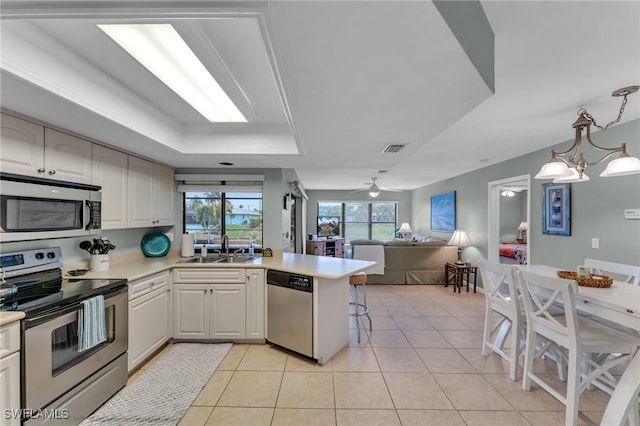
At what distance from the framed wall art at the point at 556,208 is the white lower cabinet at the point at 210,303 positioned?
12.4 ft

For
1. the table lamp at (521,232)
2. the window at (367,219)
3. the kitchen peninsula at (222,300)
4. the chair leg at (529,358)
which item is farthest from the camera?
the window at (367,219)

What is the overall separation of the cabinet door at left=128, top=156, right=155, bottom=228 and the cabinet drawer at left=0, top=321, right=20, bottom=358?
1.40m

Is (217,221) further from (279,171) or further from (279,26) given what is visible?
(279,26)

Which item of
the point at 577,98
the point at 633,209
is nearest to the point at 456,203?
the point at 633,209

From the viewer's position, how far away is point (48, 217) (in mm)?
1840

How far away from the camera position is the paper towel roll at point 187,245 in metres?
3.30

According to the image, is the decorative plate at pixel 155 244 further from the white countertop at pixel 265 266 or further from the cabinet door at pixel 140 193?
the cabinet door at pixel 140 193

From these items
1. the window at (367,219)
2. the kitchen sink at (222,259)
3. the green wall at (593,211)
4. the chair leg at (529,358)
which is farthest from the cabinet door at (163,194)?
the window at (367,219)

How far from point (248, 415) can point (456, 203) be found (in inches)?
224

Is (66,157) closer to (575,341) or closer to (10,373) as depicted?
(10,373)

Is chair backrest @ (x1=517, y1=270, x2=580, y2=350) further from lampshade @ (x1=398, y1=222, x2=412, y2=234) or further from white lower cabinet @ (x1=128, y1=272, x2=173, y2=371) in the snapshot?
lampshade @ (x1=398, y1=222, x2=412, y2=234)

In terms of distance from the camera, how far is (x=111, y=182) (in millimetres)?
2443

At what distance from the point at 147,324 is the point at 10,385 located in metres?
1.05

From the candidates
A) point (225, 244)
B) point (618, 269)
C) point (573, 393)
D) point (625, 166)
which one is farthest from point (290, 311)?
point (618, 269)
